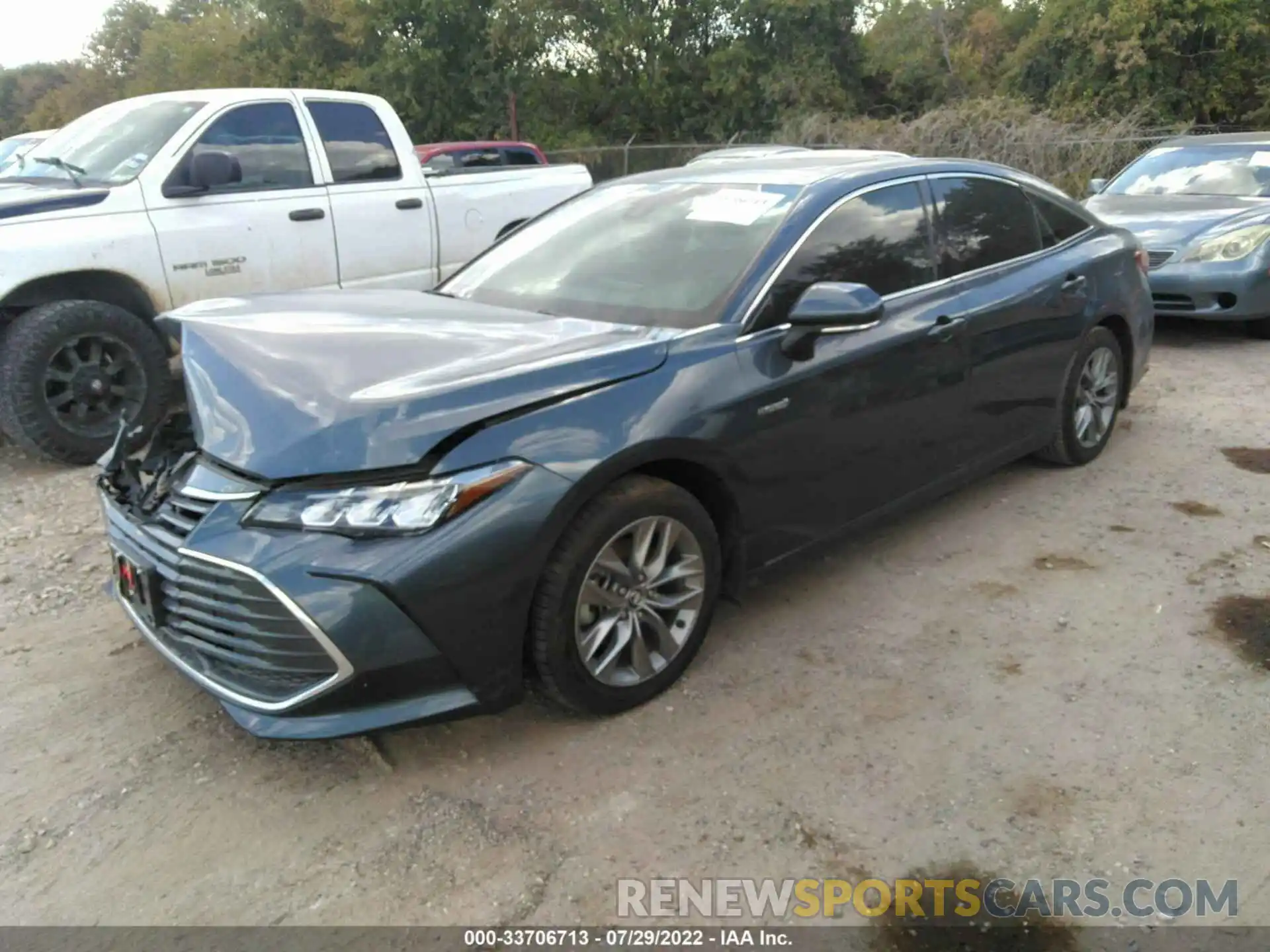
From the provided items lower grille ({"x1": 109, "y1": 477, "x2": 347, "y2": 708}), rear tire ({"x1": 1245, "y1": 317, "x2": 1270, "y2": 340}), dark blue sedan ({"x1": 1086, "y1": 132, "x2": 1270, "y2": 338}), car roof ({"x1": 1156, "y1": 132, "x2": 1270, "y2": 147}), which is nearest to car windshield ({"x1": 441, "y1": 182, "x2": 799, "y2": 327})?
lower grille ({"x1": 109, "y1": 477, "x2": 347, "y2": 708})

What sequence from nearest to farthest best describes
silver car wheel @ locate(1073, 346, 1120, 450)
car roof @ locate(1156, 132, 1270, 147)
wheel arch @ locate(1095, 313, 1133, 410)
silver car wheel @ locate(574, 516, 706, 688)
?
silver car wheel @ locate(574, 516, 706, 688)
silver car wheel @ locate(1073, 346, 1120, 450)
wheel arch @ locate(1095, 313, 1133, 410)
car roof @ locate(1156, 132, 1270, 147)

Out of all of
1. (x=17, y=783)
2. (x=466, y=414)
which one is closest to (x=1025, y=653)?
(x=466, y=414)

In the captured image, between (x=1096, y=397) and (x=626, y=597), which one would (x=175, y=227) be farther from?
(x=1096, y=397)

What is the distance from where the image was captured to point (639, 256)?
4.00m

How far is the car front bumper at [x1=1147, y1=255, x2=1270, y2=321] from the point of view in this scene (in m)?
7.80

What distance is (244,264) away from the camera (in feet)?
20.5

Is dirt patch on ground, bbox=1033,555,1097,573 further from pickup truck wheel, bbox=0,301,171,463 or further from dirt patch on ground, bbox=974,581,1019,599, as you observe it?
pickup truck wheel, bbox=0,301,171,463

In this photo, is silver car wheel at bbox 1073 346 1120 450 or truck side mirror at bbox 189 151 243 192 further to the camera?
truck side mirror at bbox 189 151 243 192

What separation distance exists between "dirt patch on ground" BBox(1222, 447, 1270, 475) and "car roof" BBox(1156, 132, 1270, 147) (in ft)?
15.7

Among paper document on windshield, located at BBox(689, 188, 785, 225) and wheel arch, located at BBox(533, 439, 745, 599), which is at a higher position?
paper document on windshield, located at BBox(689, 188, 785, 225)

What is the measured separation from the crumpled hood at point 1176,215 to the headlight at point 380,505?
649cm

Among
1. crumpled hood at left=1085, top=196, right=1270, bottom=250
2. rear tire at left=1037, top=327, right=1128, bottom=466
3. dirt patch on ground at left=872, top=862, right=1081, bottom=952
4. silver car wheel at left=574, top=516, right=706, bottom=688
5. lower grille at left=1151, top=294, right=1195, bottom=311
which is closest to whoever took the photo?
dirt patch on ground at left=872, top=862, right=1081, bottom=952

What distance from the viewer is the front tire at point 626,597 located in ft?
10.0

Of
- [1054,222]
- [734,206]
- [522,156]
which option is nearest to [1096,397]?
A: [1054,222]
